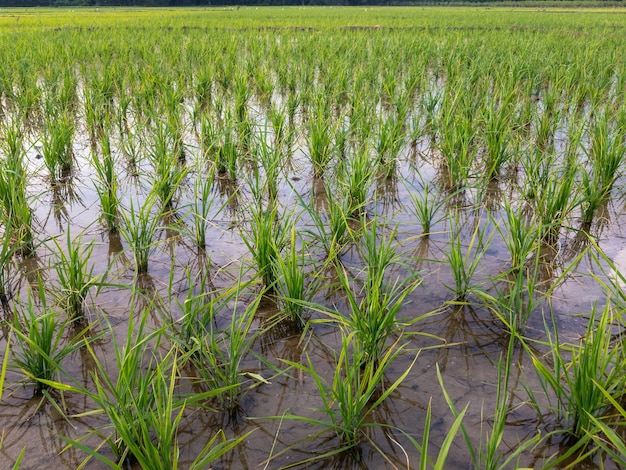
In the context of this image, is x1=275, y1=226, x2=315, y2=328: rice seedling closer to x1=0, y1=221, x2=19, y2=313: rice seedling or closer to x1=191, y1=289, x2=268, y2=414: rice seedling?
x1=191, y1=289, x2=268, y2=414: rice seedling

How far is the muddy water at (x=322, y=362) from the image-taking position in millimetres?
1400

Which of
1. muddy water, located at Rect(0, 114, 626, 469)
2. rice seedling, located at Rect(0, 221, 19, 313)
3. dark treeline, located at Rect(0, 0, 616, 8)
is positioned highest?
dark treeline, located at Rect(0, 0, 616, 8)

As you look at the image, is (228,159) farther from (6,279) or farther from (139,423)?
(139,423)

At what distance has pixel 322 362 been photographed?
A: 176cm

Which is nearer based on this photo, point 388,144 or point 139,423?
point 139,423

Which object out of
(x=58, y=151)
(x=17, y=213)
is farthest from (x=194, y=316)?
(x=58, y=151)

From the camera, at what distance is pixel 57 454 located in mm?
1379

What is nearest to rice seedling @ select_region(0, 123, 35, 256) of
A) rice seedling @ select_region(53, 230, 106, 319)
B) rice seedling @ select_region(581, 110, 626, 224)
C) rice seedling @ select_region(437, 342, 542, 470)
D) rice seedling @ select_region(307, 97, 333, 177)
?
rice seedling @ select_region(53, 230, 106, 319)

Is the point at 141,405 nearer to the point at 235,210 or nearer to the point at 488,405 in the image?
the point at 488,405

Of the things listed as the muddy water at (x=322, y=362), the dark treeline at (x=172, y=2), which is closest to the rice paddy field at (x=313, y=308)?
the muddy water at (x=322, y=362)

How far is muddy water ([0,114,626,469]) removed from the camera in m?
1.40

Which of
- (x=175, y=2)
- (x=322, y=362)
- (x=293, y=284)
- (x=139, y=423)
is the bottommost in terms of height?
(x=322, y=362)

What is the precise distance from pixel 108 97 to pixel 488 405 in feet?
16.6

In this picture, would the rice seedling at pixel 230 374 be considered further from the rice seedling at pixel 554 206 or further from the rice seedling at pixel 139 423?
the rice seedling at pixel 554 206
